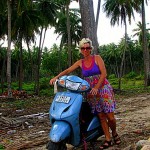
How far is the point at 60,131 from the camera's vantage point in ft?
12.4

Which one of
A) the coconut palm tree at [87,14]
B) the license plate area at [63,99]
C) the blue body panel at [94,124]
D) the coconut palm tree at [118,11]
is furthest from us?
the coconut palm tree at [118,11]

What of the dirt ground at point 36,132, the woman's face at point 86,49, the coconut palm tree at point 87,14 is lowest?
→ the dirt ground at point 36,132

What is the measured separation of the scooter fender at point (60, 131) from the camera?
3756mm

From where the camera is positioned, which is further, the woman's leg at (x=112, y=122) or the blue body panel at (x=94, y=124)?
the woman's leg at (x=112, y=122)

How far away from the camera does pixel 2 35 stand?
30109 millimetres

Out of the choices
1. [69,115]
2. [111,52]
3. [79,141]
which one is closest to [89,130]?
[79,141]

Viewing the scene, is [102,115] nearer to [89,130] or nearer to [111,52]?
[89,130]

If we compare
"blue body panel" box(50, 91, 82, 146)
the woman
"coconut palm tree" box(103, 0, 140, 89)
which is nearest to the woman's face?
the woman

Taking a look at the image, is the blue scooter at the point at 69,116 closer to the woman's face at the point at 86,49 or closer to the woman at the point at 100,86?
the woman at the point at 100,86

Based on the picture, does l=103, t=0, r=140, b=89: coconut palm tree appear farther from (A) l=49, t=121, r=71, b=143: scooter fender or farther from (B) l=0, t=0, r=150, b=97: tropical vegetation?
(A) l=49, t=121, r=71, b=143: scooter fender

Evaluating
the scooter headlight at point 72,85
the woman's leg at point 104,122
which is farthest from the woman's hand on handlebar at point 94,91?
the woman's leg at point 104,122

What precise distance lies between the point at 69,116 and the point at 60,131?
0.20 metres

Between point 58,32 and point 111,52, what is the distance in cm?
2387

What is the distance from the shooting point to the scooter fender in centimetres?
376
